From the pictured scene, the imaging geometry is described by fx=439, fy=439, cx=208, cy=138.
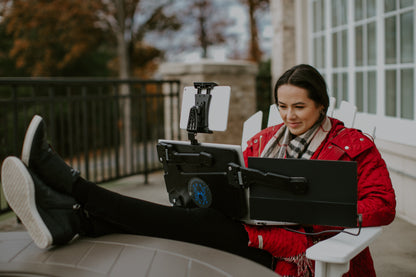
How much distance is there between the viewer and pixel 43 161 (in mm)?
1755

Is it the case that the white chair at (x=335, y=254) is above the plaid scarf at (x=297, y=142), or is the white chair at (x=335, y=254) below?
below

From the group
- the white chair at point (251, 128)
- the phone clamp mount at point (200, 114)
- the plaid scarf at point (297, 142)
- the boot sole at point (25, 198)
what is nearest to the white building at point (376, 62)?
the plaid scarf at point (297, 142)

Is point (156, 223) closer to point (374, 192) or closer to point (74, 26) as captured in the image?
point (374, 192)

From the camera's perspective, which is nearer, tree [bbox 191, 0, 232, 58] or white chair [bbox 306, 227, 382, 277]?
white chair [bbox 306, 227, 382, 277]

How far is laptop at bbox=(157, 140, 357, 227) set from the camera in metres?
1.47

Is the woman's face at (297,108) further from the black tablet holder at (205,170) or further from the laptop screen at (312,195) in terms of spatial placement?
the laptop screen at (312,195)

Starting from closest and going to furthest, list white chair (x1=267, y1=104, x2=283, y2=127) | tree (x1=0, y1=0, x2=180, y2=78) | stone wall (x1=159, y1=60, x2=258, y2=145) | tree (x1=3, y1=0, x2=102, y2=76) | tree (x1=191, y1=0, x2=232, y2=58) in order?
1. white chair (x1=267, y1=104, x2=283, y2=127)
2. stone wall (x1=159, y1=60, x2=258, y2=145)
3. tree (x1=3, y1=0, x2=102, y2=76)
4. tree (x1=0, y1=0, x2=180, y2=78)
5. tree (x1=191, y1=0, x2=232, y2=58)

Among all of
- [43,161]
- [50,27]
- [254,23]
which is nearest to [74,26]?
[50,27]

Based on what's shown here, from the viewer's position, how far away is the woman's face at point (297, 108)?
1978 millimetres

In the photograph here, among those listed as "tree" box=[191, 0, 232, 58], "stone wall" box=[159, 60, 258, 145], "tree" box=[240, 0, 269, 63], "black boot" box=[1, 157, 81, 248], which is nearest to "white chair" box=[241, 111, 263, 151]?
"black boot" box=[1, 157, 81, 248]

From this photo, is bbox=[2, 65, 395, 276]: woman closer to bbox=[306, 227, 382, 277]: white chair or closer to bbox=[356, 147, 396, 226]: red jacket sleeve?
bbox=[356, 147, 396, 226]: red jacket sleeve

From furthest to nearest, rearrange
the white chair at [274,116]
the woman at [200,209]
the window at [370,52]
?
the window at [370,52]
the white chair at [274,116]
the woman at [200,209]

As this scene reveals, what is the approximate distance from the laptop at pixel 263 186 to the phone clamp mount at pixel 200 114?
87mm

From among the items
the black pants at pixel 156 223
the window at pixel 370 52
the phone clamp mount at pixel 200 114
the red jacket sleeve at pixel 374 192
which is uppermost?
the window at pixel 370 52
